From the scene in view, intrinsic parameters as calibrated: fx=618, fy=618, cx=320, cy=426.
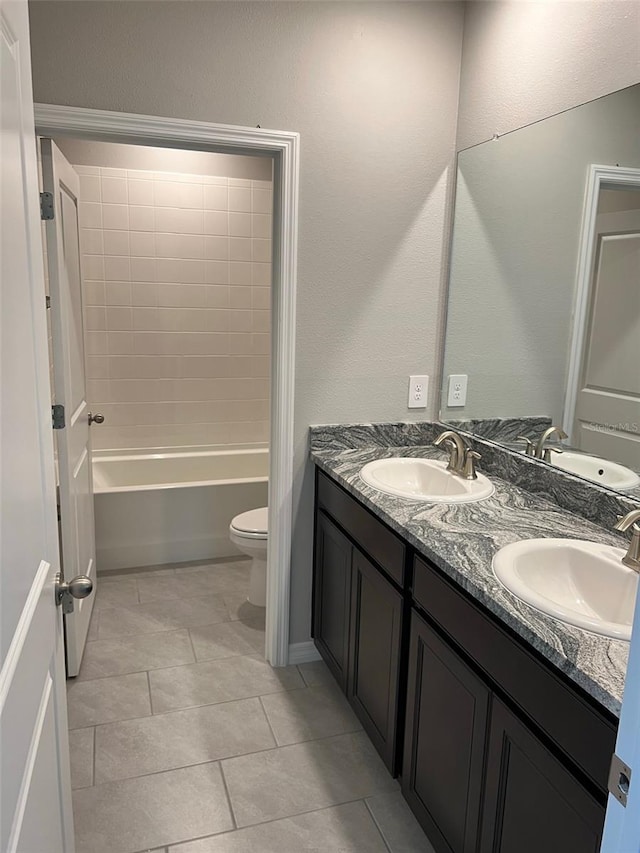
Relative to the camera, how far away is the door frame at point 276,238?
1990 mm

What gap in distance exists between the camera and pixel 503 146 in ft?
6.92

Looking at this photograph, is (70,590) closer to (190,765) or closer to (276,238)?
(190,765)

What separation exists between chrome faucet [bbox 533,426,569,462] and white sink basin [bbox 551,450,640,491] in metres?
0.02

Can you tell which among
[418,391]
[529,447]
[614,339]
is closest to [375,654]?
[529,447]

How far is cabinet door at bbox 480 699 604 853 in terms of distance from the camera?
1.06 meters

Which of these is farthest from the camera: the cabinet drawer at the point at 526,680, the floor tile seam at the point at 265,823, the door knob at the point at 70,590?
the floor tile seam at the point at 265,823

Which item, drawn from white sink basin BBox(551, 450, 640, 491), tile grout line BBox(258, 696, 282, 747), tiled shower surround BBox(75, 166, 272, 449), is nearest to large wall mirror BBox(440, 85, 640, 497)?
white sink basin BBox(551, 450, 640, 491)

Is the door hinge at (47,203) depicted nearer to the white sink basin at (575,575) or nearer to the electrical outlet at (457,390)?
the electrical outlet at (457,390)

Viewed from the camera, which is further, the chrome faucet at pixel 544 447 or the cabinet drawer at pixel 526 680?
the chrome faucet at pixel 544 447

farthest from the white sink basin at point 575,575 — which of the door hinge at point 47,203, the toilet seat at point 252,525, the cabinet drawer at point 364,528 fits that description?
the door hinge at point 47,203

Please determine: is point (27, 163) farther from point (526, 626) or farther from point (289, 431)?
point (289, 431)

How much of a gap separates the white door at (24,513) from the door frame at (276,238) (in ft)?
3.41

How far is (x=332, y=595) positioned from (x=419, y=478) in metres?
0.55

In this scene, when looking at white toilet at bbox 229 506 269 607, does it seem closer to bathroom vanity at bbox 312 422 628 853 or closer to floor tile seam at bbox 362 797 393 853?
bathroom vanity at bbox 312 422 628 853
